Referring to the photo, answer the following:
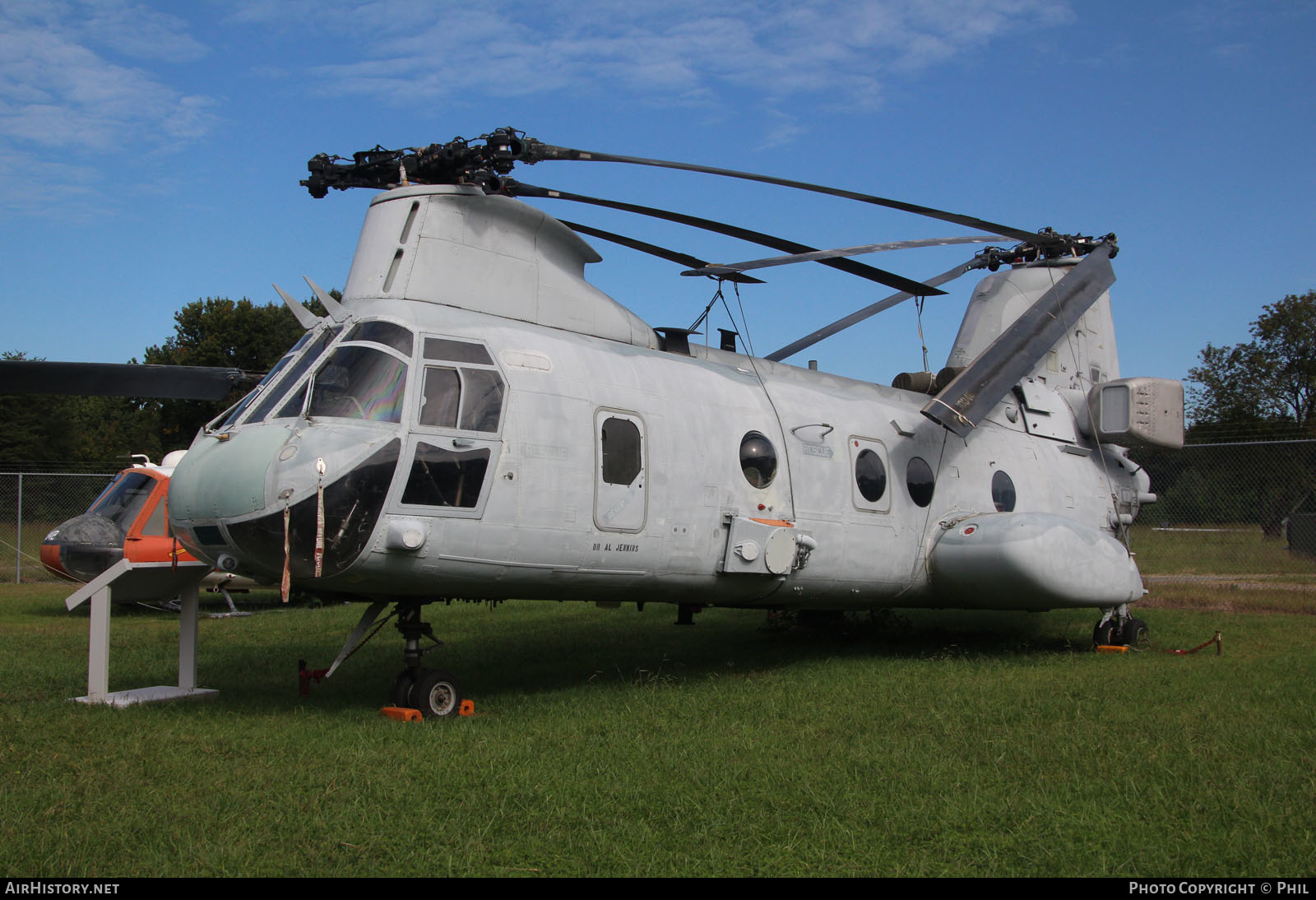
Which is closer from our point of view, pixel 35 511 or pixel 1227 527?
pixel 1227 527

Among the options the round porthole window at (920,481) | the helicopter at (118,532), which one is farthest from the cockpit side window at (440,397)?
the helicopter at (118,532)

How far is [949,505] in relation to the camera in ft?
35.9

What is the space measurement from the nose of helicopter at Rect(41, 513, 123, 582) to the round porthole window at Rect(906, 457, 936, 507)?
38.4 ft

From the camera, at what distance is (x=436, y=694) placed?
7.59 m

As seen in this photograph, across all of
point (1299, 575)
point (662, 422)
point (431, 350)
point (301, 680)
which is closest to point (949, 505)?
point (662, 422)

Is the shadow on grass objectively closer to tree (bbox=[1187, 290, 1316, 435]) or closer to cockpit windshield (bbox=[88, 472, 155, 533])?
cockpit windshield (bbox=[88, 472, 155, 533])

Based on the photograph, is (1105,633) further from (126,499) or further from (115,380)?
(126,499)

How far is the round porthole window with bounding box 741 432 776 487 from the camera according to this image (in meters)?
9.14

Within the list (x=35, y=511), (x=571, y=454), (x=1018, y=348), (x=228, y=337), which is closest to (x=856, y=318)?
(x=1018, y=348)

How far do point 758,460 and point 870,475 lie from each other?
160cm

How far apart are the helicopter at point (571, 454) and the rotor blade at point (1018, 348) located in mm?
38

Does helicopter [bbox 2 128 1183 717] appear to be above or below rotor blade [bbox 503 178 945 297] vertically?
below

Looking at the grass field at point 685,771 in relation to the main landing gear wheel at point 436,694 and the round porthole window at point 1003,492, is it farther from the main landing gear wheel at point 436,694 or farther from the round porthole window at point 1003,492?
the round porthole window at point 1003,492

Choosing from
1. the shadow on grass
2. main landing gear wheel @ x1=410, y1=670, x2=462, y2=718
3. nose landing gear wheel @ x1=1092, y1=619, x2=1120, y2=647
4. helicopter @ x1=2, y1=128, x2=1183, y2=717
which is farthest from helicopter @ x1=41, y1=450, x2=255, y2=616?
nose landing gear wheel @ x1=1092, y1=619, x2=1120, y2=647
